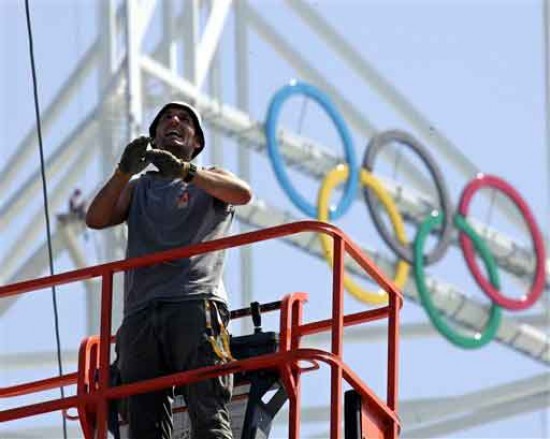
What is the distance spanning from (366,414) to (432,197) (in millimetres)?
25466

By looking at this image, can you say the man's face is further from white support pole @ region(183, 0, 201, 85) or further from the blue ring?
white support pole @ region(183, 0, 201, 85)

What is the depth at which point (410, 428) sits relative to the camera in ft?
117

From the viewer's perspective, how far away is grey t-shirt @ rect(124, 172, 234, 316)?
36.5 feet

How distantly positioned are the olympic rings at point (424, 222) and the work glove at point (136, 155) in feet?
74.1

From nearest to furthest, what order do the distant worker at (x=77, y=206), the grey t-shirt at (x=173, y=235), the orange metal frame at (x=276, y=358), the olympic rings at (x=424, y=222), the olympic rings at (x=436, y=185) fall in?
the orange metal frame at (x=276, y=358), the grey t-shirt at (x=173, y=235), the distant worker at (x=77, y=206), the olympic rings at (x=424, y=222), the olympic rings at (x=436, y=185)

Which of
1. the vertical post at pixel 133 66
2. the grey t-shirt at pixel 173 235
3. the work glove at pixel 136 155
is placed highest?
the vertical post at pixel 133 66

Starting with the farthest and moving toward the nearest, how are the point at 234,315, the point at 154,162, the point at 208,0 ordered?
the point at 208,0 → the point at 234,315 → the point at 154,162

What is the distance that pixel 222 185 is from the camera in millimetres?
10984

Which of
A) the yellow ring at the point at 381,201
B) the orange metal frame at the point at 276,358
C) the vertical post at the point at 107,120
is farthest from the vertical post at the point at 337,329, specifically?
the yellow ring at the point at 381,201

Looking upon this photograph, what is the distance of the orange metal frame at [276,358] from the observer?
1093 centimetres

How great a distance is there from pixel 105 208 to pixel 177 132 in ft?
1.27

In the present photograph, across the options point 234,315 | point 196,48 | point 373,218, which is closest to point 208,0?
point 196,48

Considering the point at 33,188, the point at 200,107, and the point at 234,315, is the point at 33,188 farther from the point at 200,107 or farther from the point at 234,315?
the point at 234,315

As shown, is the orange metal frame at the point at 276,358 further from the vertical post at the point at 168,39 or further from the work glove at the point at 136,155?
the vertical post at the point at 168,39
